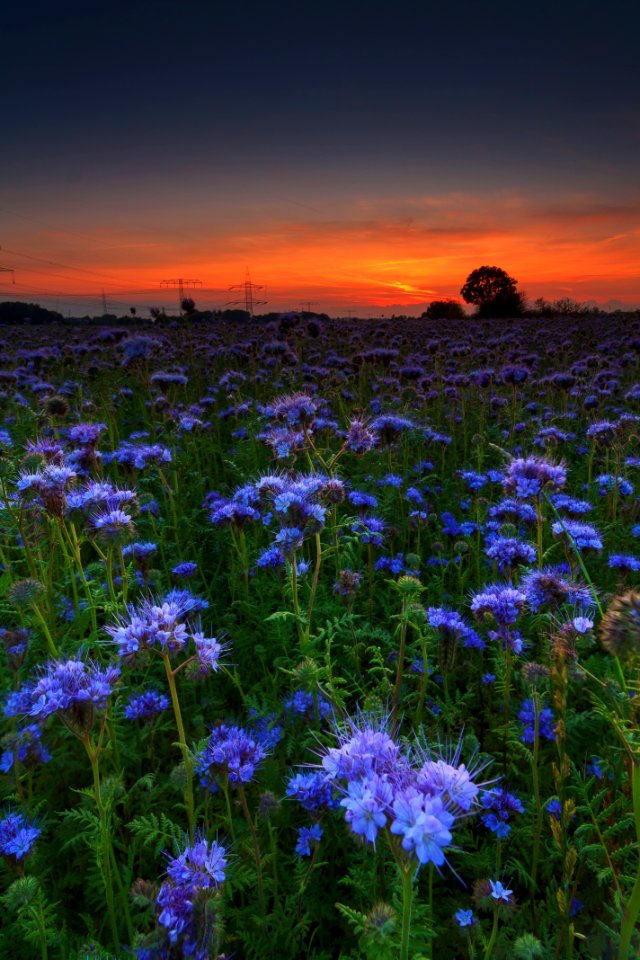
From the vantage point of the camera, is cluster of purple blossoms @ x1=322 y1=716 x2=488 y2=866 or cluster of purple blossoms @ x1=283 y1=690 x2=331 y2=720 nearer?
cluster of purple blossoms @ x1=322 y1=716 x2=488 y2=866

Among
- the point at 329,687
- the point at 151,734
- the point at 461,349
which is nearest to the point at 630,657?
the point at 329,687

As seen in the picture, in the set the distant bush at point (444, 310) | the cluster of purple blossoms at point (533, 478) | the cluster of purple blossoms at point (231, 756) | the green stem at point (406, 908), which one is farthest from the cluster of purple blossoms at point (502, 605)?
the distant bush at point (444, 310)

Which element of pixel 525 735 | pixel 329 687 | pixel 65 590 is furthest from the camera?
pixel 65 590

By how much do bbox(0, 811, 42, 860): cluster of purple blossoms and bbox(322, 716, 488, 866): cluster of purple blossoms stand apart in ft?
4.34

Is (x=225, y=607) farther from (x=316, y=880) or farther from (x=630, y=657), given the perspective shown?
(x=630, y=657)

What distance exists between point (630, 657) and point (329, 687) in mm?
1211

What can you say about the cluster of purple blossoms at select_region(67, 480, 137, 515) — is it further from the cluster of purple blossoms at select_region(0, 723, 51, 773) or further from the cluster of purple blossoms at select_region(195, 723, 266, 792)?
the cluster of purple blossoms at select_region(195, 723, 266, 792)

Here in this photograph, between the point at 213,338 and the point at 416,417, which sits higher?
the point at 213,338

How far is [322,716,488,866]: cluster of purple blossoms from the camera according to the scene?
1134mm

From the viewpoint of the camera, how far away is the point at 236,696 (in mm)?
3424

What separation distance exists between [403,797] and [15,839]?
1579 millimetres

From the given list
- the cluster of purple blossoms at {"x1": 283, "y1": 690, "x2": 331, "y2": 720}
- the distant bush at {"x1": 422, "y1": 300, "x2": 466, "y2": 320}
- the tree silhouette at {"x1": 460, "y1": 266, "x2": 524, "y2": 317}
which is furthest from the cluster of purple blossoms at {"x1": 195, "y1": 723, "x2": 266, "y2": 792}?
the tree silhouette at {"x1": 460, "y1": 266, "x2": 524, "y2": 317}

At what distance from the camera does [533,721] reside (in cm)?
284

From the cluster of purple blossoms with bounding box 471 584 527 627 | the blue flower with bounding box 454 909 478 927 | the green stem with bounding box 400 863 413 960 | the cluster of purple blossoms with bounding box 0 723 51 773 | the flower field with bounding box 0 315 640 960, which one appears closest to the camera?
the green stem with bounding box 400 863 413 960
